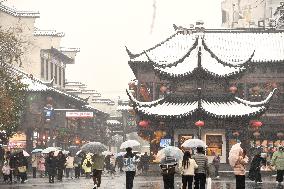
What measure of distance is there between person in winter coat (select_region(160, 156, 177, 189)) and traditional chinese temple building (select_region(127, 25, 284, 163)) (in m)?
19.9

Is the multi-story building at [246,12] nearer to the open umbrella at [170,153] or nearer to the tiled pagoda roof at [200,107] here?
the tiled pagoda roof at [200,107]

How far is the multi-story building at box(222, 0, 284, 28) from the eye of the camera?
82.6 metres

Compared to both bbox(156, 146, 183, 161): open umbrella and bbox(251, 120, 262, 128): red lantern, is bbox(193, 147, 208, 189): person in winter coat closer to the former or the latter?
bbox(156, 146, 183, 161): open umbrella

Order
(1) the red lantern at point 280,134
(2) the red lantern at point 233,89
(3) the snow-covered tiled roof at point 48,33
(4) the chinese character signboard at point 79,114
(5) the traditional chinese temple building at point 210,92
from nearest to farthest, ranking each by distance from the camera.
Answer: (5) the traditional chinese temple building at point 210,92 → (2) the red lantern at point 233,89 → (1) the red lantern at point 280,134 → (4) the chinese character signboard at point 79,114 → (3) the snow-covered tiled roof at point 48,33

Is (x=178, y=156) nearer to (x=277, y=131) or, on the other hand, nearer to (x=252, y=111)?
(x=252, y=111)

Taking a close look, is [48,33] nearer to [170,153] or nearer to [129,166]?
[129,166]

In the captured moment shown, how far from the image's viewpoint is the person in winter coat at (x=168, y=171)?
19500 millimetres

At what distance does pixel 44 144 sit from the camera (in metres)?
52.8

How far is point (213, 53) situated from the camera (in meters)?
43.8

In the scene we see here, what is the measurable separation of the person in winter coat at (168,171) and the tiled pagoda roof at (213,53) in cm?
2154

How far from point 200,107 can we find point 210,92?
9.51 ft

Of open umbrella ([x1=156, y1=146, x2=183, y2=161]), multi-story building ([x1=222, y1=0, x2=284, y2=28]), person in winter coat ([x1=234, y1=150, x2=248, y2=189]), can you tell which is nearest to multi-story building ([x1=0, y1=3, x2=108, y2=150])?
open umbrella ([x1=156, y1=146, x2=183, y2=161])

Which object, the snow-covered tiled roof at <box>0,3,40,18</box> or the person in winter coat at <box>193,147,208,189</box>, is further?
the snow-covered tiled roof at <box>0,3,40,18</box>

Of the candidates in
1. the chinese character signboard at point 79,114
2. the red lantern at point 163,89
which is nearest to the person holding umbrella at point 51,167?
the red lantern at point 163,89
